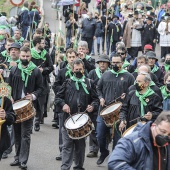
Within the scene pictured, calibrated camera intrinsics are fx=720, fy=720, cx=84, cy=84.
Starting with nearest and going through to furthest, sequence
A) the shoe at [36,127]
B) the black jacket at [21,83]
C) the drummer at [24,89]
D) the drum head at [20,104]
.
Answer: the drum head at [20,104], the drummer at [24,89], the black jacket at [21,83], the shoe at [36,127]

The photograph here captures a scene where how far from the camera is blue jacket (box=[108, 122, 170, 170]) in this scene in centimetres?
652

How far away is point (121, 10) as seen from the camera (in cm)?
3192

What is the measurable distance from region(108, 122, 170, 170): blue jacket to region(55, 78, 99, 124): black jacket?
4.60 meters

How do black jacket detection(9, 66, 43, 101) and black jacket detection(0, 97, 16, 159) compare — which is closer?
black jacket detection(0, 97, 16, 159)

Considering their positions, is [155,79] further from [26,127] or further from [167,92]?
[26,127]

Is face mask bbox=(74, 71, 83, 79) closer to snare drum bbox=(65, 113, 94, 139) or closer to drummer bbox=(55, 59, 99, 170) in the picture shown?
drummer bbox=(55, 59, 99, 170)

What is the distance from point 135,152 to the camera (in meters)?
6.67

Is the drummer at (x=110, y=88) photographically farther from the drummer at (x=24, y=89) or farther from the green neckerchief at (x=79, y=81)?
the drummer at (x=24, y=89)

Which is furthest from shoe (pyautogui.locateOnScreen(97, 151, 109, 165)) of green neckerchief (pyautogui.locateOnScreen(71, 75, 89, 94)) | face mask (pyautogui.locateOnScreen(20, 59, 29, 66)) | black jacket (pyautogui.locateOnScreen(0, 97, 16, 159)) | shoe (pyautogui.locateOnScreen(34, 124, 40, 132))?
Answer: shoe (pyautogui.locateOnScreen(34, 124, 40, 132))

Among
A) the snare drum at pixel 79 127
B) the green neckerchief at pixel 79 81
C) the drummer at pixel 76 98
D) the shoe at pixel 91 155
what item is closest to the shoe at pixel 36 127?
the shoe at pixel 91 155

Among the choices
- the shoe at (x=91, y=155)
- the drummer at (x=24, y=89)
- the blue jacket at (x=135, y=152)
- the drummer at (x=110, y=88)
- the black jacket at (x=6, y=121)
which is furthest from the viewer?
the shoe at (x=91, y=155)

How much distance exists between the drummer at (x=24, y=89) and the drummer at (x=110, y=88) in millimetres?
1105

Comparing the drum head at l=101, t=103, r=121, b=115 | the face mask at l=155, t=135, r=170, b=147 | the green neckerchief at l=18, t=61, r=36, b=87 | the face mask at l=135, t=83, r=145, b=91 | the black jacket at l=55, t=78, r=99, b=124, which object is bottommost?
the drum head at l=101, t=103, r=121, b=115

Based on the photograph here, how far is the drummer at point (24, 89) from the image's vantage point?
11.7 meters
